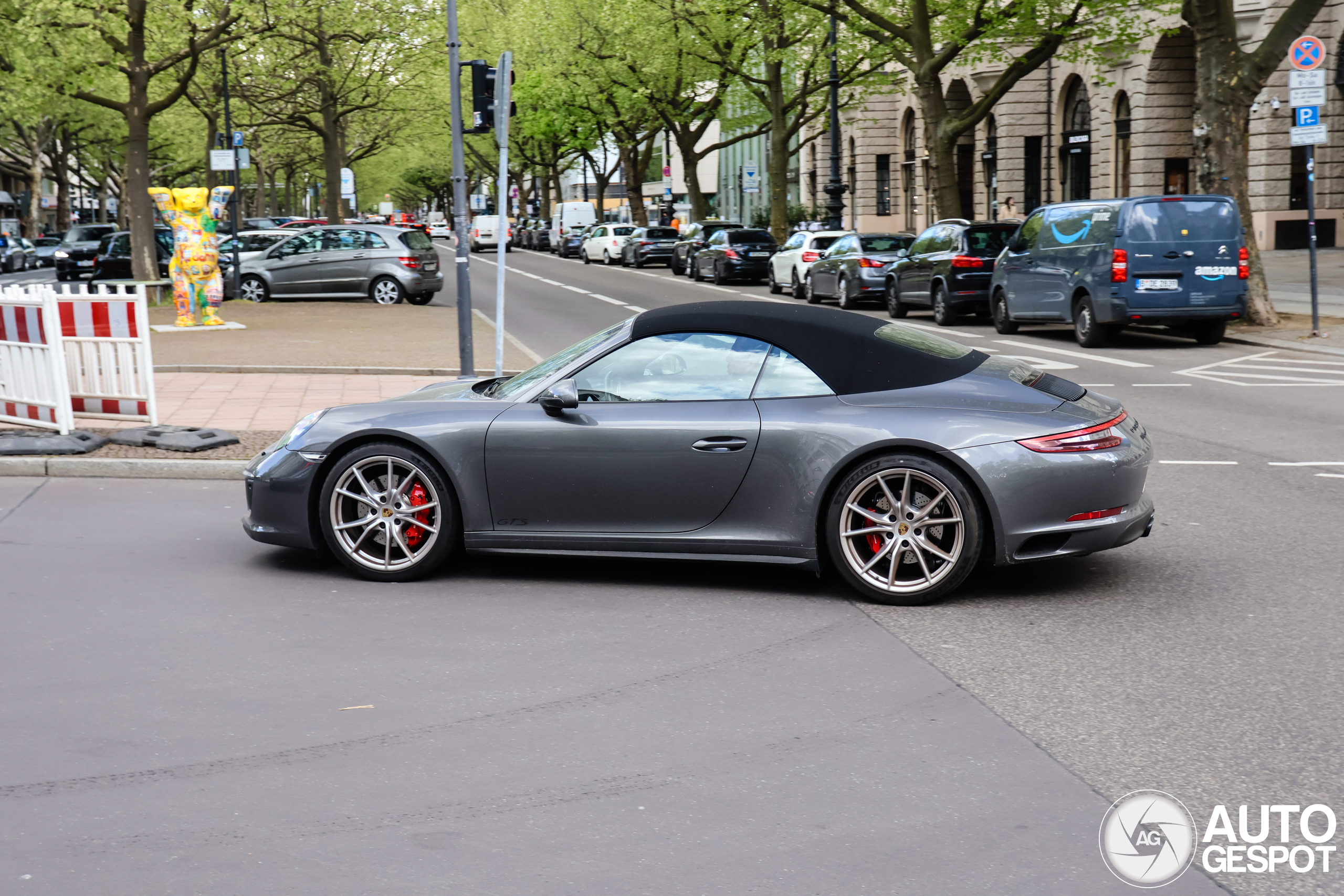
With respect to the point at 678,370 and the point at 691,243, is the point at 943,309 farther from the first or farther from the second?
the point at 691,243

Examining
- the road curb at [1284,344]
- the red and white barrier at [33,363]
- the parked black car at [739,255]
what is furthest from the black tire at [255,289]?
the road curb at [1284,344]

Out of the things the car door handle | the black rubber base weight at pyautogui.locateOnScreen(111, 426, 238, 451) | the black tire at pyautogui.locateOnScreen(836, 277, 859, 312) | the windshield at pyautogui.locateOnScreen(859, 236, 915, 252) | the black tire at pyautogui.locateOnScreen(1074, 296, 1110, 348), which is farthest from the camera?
the windshield at pyautogui.locateOnScreen(859, 236, 915, 252)

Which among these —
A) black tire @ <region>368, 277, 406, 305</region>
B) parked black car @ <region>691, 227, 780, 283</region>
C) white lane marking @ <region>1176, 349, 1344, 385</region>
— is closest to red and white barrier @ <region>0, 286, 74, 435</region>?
white lane marking @ <region>1176, 349, 1344, 385</region>

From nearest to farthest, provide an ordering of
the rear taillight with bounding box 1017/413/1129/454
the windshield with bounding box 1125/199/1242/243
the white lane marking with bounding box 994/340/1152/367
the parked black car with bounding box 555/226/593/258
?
the rear taillight with bounding box 1017/413/1129/454
the white lane marking with bounding box 994/340/1152/367
the windshield with bounding box 1125/199/1242/243
the parked black car with bounding box 555/226/593/258

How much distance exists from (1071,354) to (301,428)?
1243 cm

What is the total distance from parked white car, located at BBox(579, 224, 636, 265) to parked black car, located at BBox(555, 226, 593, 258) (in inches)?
172

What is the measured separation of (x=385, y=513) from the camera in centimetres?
661

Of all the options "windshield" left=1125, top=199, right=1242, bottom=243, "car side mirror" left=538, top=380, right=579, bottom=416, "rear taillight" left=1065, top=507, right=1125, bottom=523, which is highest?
"windshield" left=1125, top=199, right=1242, bottom=243

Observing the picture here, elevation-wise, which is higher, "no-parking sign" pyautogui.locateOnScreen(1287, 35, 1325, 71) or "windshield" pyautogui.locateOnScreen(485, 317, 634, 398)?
"no-parking sign" pyautogui.locateOnScreen(1287, 35, 1325, 71)

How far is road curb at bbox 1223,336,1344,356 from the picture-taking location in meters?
16.6

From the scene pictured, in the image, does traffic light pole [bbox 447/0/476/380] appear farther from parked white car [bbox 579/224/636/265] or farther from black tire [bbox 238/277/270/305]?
parked white car [bbox 579/224/636/265]

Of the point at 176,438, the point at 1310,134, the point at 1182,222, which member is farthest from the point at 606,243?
the point at 176,438

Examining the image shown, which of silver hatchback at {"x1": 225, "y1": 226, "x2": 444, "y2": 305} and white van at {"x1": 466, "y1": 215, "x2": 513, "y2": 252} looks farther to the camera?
white van at {"x1": 466, "y1": 215, "x2": 513, "y2": 252}

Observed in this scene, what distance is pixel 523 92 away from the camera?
2409 inches
